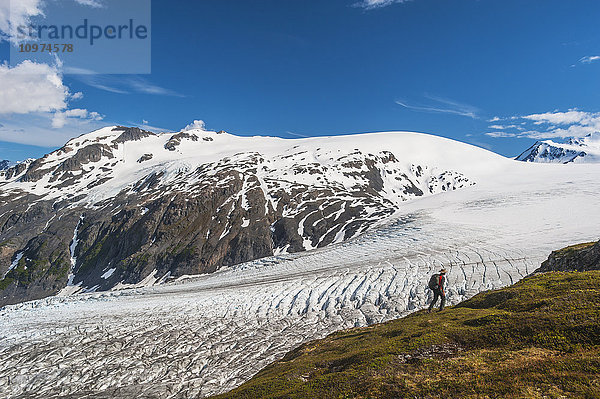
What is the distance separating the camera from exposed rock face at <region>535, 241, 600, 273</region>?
23281 mm

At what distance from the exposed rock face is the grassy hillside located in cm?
880

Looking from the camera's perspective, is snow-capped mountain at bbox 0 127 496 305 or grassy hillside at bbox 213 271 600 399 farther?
snow-capped mountain at bbox 0 127 496 305

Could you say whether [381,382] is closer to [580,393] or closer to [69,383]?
[580,393]

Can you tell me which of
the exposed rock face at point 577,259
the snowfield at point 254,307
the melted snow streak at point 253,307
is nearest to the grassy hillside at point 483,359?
the exposed rock face at point 577,259

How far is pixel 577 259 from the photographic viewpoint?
2492 cm

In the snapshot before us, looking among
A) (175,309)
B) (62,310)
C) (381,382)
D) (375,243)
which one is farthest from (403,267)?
(62,310)

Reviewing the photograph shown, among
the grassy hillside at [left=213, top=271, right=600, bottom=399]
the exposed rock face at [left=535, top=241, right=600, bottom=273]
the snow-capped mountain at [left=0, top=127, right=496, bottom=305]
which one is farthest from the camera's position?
the snow-capped mountain at [left=0, top=127, right=496, bottom=305]

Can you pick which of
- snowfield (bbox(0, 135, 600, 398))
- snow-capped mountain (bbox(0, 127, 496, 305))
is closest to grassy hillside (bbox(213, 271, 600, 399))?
snowfield (bbox(0, 135, 600, 398))

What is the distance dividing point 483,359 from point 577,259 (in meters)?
20.5

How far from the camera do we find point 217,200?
151 m

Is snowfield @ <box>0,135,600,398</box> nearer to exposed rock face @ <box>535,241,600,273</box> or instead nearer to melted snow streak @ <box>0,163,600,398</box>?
melted snow streak @ <box>0,163,600,398</box>

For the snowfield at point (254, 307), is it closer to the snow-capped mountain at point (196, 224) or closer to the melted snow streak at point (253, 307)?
the melted snow streak at point (253, 307)

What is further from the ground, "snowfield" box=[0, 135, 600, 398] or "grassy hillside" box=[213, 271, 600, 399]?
"grassy hillside" box=[213, 271, 600, 399]

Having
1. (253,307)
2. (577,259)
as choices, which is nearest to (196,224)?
(253,307)
